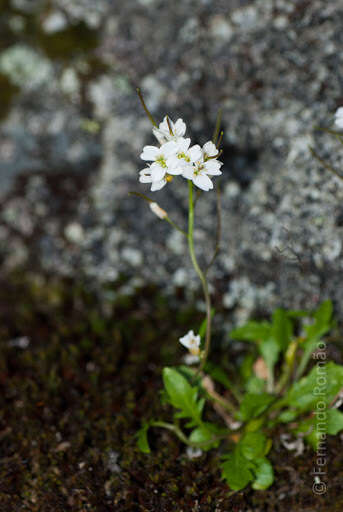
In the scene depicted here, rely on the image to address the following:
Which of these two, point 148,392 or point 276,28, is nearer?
point 148,392

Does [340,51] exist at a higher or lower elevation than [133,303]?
higher

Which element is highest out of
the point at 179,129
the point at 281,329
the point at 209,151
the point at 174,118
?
the point at 174,118

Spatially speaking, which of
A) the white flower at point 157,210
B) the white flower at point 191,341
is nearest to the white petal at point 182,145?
the white flower at point 157,210

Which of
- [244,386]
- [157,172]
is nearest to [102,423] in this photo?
[244,386]

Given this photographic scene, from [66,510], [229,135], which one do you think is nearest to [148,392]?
[66,510]

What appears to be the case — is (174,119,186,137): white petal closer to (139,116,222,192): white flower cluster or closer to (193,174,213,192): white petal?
(139,116,222,192): white flower cluster

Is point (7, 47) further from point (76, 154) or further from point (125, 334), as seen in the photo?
point (125, 334)

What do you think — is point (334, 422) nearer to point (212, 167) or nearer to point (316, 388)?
point (316, 388)
